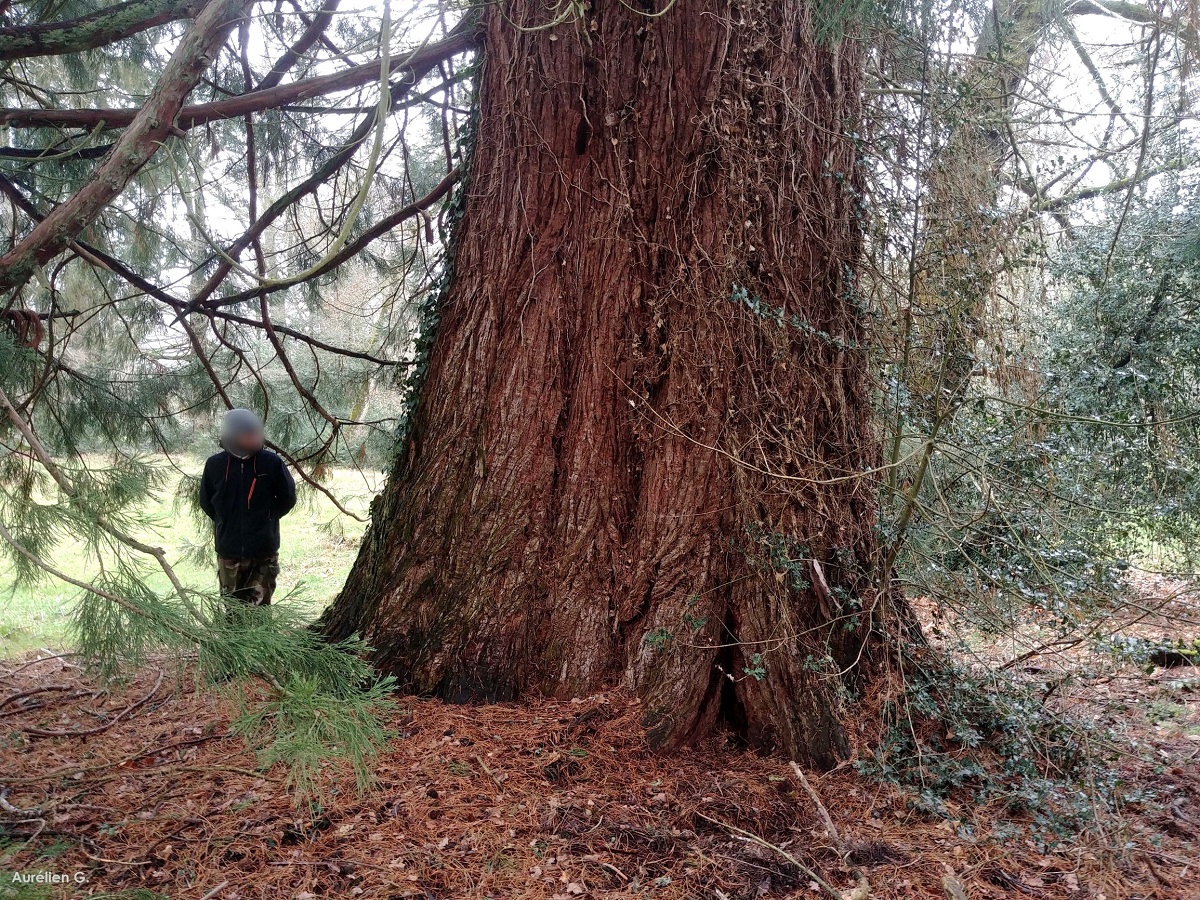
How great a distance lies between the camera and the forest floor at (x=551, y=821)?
235 cm

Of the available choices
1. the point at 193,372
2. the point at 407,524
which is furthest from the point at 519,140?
the point at 193,372

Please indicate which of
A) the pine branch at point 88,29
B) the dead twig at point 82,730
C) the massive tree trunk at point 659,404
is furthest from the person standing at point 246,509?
the pine branch at point 88,29

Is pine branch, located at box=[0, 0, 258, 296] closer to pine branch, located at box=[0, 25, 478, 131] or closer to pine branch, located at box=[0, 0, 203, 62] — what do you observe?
pine branch, located at box=[0, 25, 478, 131]

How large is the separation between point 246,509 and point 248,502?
0.04 meters

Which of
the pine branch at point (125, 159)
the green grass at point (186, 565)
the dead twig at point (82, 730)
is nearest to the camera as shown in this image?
the pine branch at point (125, 159)

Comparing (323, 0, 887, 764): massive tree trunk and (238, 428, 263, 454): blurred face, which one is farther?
(238, 428, 263, 454): blurred face

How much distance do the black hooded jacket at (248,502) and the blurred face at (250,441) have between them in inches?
6.8

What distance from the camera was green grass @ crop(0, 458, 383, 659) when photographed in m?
3.44

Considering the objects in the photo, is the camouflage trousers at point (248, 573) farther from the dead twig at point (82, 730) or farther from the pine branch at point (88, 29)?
the pine branch at point (88, 29)

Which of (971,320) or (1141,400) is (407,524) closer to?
(971,320)

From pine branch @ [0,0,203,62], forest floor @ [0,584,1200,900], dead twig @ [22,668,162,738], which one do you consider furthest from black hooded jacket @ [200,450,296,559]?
pine branch @ [0,0,203,62]

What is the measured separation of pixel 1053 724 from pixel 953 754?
0.39 metres

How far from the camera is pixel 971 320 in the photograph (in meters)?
3.18

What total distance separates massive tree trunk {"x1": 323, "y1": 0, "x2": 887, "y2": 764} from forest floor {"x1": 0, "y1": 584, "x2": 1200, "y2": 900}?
0.78 feet
